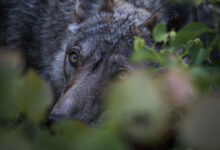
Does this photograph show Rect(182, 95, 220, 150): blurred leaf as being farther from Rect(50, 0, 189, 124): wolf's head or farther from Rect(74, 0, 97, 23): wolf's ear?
Rect(74, 0, 97, 23): wolf's ear

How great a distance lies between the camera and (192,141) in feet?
2.37

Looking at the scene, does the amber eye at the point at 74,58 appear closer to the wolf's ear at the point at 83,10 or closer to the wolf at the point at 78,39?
the wolf at the point at 78,39

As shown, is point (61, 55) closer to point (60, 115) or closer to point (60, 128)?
point (60, 115)

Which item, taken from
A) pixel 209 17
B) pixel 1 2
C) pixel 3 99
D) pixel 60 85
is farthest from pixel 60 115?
pixel 209 17

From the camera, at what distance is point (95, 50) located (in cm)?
261

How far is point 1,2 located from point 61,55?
121cm

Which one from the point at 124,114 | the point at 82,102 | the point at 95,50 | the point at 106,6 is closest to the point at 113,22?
the point at 106,6

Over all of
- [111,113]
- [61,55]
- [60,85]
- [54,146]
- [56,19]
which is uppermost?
[111,113]

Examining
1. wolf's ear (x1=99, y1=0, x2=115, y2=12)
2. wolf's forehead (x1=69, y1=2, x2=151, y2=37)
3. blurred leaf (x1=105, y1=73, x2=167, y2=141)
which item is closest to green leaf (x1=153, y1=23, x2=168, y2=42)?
blurred leaf (x1=105, y1=73, x2=167, y2=141)

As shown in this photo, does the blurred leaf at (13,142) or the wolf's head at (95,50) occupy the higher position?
the blurred leaf at (13,142)

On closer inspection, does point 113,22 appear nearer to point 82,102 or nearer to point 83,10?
point 83,10

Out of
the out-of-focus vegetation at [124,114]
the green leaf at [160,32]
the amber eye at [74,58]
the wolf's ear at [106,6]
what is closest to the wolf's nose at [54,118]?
the out-of-focus vegetation at [124,114]

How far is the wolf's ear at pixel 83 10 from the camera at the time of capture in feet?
10.7

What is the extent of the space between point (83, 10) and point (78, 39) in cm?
48
